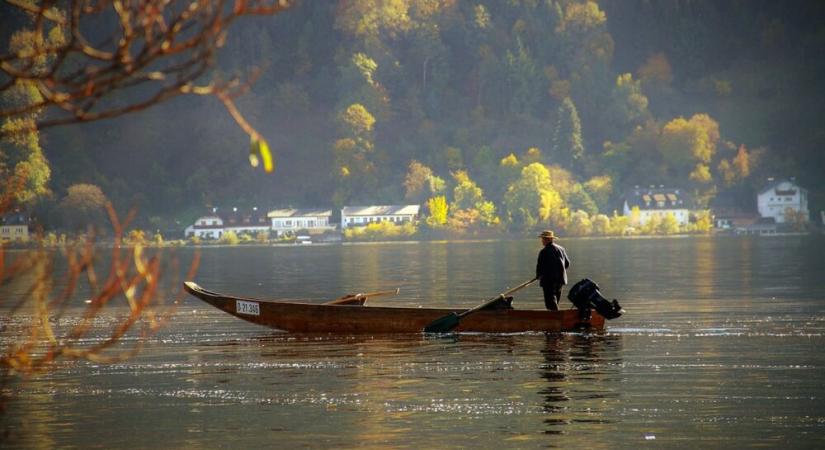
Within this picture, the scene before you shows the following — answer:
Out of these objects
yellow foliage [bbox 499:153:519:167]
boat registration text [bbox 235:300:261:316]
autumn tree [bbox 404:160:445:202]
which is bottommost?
boat registration text [bbox 235:300:261:316]

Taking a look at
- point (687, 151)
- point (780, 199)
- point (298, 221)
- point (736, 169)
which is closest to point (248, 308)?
point (298, 221)

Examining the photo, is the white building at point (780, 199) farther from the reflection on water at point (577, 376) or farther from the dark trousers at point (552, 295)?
the reflection on water at point (577, 376)

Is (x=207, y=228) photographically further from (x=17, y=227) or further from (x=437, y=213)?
(x=437, y=213)

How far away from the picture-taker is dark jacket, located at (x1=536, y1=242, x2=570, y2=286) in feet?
96.8

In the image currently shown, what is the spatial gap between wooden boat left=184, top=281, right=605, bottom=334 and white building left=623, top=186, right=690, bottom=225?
148734mm

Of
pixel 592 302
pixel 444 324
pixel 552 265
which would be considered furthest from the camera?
pixel 444 324

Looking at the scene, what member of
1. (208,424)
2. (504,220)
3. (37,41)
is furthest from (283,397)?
(504,220)

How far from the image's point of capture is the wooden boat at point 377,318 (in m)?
29.9

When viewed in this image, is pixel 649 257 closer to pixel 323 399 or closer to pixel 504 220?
pixel 323 399

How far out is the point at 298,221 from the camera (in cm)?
18712

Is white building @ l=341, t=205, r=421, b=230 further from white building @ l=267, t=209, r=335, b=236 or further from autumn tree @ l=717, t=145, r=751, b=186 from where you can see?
autumn tree @ l=717, t=145, r=751, b=186

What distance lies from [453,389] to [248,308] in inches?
446

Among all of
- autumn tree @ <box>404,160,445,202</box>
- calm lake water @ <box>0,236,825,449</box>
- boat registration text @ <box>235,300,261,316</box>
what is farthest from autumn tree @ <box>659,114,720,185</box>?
boat registration text @ <box>235,300,261,316</box>

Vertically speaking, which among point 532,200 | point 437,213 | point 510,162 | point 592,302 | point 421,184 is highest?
point 510,162
